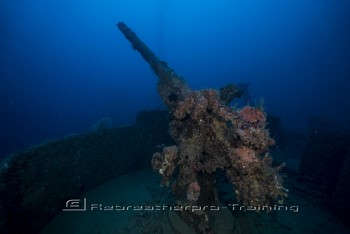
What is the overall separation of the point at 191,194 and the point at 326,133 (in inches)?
237

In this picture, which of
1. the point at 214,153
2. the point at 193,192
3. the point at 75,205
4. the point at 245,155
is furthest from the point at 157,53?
the point at 245,155

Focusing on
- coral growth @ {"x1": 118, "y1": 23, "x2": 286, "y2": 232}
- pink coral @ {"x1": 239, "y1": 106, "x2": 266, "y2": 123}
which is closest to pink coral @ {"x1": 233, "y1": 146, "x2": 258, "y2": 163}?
coral growth @ {"x1": 118, "y1": 23, "x2": 286, "y2": 232}

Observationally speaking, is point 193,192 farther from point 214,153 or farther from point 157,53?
point 157,53

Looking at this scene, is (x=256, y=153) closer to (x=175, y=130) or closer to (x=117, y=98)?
(x=175, y=130)

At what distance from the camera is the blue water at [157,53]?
41469 millimetres

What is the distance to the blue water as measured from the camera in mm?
41469

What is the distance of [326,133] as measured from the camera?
856 centimetres

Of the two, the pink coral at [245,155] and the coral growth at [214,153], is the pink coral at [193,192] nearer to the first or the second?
the coral growth at [214,153]

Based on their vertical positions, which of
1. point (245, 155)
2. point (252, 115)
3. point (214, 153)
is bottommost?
point (245, 155)

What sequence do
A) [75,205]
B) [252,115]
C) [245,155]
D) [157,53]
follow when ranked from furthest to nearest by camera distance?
[157,53], [75,205], [252,115], [245,155]

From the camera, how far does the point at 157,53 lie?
133m

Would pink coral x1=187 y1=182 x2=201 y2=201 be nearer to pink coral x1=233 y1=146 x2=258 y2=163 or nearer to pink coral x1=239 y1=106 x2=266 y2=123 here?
pink coral x1=233 y1=146 x2=258 y2=163

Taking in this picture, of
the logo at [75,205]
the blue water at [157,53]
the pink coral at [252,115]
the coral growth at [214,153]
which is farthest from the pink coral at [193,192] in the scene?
the blue water at [157,53]

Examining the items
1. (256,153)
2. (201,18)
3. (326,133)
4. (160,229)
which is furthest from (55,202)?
Answer: (201,18)
